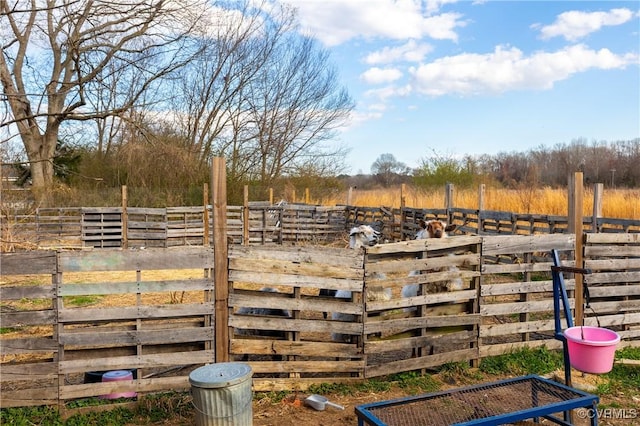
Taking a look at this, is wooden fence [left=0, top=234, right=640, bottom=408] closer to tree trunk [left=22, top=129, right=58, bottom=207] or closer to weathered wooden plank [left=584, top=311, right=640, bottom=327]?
weathered wooden plank [left=584, top=311, right=640, bottom=327]

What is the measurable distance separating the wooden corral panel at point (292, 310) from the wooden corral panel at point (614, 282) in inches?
128

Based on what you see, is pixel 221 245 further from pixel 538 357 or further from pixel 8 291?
pixel 538 357

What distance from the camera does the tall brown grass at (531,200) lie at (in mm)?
12664

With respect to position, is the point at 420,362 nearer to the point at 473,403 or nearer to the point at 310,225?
the point at 473,403

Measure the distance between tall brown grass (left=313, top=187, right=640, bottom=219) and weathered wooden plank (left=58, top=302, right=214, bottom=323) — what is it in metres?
11.8

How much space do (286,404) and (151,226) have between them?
1288 centimetres

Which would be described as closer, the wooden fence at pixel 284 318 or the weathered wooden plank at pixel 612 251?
the wooden fence at pixel 284 318

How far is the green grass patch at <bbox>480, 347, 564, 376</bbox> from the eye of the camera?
5238 mm

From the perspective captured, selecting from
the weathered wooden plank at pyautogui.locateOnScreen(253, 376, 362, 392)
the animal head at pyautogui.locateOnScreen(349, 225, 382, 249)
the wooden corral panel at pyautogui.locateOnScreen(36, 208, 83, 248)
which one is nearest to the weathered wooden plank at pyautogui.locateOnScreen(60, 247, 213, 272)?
the weathered wooden plank at pyautogui.locateOnScreen(253, 376, 362, 392)

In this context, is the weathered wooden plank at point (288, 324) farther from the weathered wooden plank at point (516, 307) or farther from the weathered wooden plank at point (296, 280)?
the weathered wooden plank at point (516, 307)

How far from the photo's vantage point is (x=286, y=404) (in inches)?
173

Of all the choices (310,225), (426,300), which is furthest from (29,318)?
(310,225)

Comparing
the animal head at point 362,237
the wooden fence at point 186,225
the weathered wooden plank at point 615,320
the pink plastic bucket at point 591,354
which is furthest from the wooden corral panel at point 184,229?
the pink plastic bucket at point 591,354

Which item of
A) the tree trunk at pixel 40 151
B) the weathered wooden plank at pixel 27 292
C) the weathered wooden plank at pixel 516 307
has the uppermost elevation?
the tree trunk at pixel 40 151
